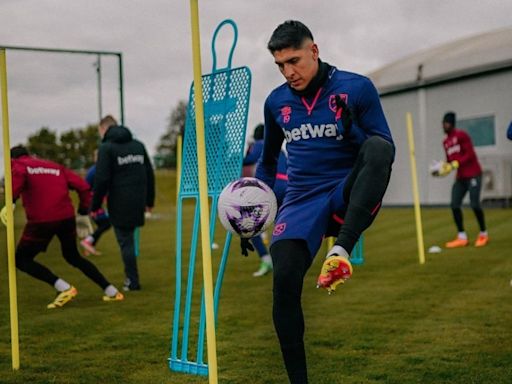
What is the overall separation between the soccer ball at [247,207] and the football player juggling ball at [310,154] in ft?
0.33

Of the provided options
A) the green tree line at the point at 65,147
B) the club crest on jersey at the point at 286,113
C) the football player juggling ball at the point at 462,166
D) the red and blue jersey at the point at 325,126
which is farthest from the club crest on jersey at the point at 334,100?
the green tree line at the point at 65,147

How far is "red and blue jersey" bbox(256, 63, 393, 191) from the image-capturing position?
3.97 meters

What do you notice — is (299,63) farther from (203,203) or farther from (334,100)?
(203,203)

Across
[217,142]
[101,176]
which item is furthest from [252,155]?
[217,142]

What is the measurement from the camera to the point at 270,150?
4602mm

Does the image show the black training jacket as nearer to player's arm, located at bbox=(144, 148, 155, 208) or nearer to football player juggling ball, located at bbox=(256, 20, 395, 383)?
player's arm, located at bbox=(144, 148, 155, 208)

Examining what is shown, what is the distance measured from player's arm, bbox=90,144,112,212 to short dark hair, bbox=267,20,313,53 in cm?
582

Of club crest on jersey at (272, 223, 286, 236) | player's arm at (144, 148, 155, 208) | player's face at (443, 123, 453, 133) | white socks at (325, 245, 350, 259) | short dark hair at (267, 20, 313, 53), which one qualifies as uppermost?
player's face at (443, 123, 453, 133)

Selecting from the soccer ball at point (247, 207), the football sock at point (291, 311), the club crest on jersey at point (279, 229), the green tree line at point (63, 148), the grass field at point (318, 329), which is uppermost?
the green tree line at point (63, 148)

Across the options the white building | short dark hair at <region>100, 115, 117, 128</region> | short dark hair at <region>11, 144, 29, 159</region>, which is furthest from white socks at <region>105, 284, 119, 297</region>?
the white building

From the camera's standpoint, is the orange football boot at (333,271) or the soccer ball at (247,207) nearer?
the orange football boot at (333,271)

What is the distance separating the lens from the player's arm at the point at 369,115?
3.96 m

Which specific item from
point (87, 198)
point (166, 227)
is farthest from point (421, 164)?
point (87, 198)

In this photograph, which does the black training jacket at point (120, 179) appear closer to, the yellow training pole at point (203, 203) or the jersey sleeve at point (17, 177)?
the jersey sleeve at point (17, 177)
